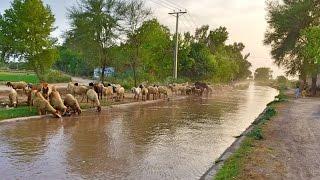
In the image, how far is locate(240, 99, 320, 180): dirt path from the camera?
1038 cm

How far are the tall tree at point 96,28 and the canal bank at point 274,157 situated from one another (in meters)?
26.0

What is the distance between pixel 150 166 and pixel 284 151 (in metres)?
4.62

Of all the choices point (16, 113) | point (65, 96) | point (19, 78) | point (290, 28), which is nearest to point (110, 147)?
point (16, 113)

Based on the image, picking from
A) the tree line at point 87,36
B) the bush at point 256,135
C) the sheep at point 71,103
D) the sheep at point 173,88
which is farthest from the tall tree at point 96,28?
the bush at point 256,135

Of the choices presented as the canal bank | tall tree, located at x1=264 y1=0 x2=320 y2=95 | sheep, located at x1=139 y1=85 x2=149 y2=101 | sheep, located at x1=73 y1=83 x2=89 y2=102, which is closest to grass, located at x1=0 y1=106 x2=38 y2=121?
sheep, located at x1=73 y1=83 x2=89 y2=102

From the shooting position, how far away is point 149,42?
4684 cm

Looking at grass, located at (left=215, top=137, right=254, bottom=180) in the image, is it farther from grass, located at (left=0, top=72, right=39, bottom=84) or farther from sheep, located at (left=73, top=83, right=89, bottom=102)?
grass, located at (left=0, top=72, right=39, bottom=84)

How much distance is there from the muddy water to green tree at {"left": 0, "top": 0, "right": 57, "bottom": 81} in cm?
1520

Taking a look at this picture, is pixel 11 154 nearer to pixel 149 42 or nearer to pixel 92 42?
pixel 92 42

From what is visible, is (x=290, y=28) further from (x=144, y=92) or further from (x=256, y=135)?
(x=256, y=135)

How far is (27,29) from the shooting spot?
35.0 meters

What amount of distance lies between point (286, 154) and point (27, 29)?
27.3 m

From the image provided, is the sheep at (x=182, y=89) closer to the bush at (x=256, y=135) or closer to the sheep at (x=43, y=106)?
the sheep at (x=43, y=106)

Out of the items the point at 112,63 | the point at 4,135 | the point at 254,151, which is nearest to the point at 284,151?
the point at 254,151
